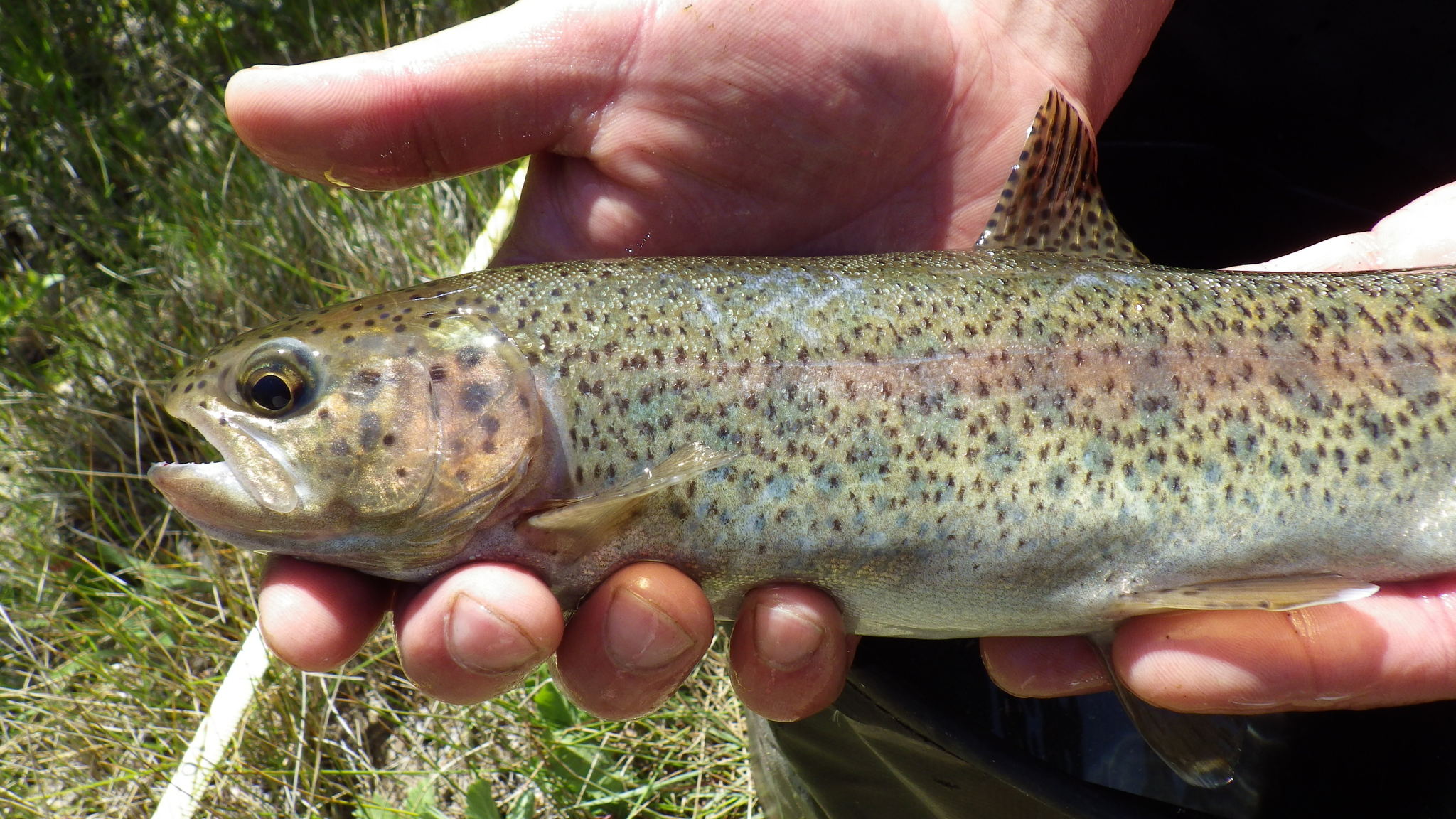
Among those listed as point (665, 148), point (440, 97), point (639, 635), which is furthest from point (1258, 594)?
point (440, 97)

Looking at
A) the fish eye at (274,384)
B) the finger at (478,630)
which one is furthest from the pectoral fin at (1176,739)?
the fish eye at (274,384)

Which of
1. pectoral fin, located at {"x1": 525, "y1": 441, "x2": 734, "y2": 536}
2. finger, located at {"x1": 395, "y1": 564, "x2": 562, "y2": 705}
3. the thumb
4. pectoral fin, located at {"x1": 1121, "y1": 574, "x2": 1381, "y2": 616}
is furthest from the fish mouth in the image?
pectoral fin, located at {"x1": 1121, "y1": 574, "x2": 1381, "y2": 616}

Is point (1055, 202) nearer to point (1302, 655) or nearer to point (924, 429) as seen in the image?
point (924, 429)

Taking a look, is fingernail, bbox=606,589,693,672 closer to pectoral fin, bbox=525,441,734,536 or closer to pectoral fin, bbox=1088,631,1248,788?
pectoral fin, bbox=525,441,734,536

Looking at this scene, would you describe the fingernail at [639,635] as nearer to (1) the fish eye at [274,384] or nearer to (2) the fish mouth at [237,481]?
(2) the fish mouth at [237,481]

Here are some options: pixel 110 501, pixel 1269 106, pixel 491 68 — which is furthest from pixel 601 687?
pixel 1269 106
